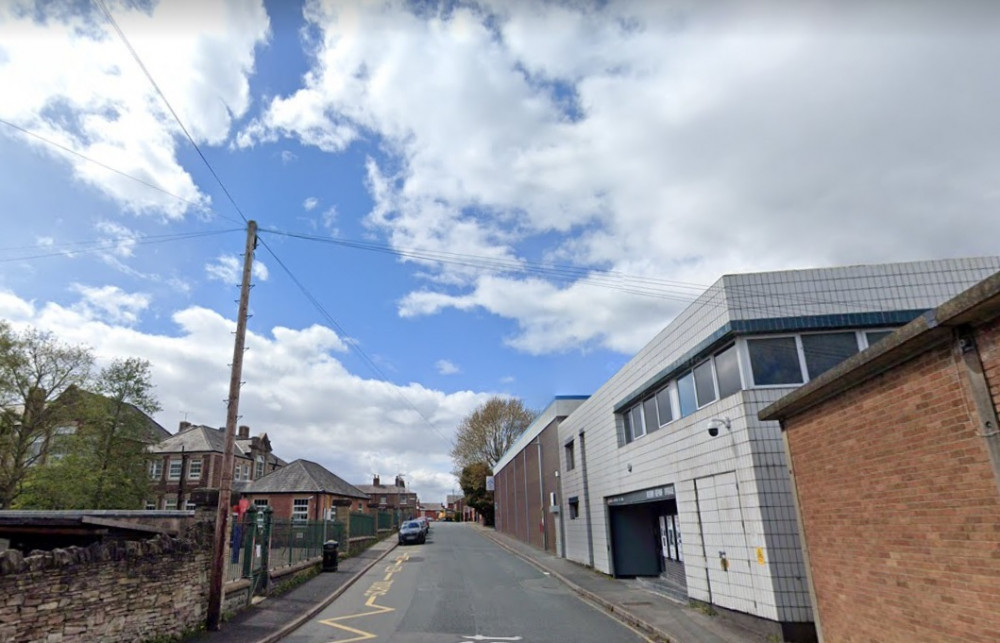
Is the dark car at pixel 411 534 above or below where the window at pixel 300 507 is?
below

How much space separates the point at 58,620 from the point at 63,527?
7.88 feet

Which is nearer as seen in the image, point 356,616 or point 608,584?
point 356,616

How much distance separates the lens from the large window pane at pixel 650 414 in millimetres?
15438

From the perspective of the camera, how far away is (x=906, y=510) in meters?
6.05

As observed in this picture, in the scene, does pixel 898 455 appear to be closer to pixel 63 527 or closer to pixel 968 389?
pixel 968 389

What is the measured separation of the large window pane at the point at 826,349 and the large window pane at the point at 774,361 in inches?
9.2

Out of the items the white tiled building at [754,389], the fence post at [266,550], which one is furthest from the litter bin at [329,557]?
the white tiled building at [754,389]

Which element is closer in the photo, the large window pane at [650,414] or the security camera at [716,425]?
the security camera at [716,425]

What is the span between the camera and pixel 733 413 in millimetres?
10758

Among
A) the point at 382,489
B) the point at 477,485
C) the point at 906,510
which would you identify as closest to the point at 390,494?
the point at 382,489

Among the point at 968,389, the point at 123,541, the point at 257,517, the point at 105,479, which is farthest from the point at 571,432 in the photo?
the point at 105,479

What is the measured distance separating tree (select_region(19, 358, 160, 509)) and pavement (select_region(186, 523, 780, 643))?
2117 centimetres

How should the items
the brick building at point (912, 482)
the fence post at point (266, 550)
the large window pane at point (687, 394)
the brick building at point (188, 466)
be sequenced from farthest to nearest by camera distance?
1. the brick building at point (188, 466)
2. the fence post at point (266, 550)
3. the large window pane at point (687, 394)
4. the brick building at point (912, 482)

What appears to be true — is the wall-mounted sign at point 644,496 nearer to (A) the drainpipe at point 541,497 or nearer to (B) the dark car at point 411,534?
(A) the drainpipe at point 541,497
